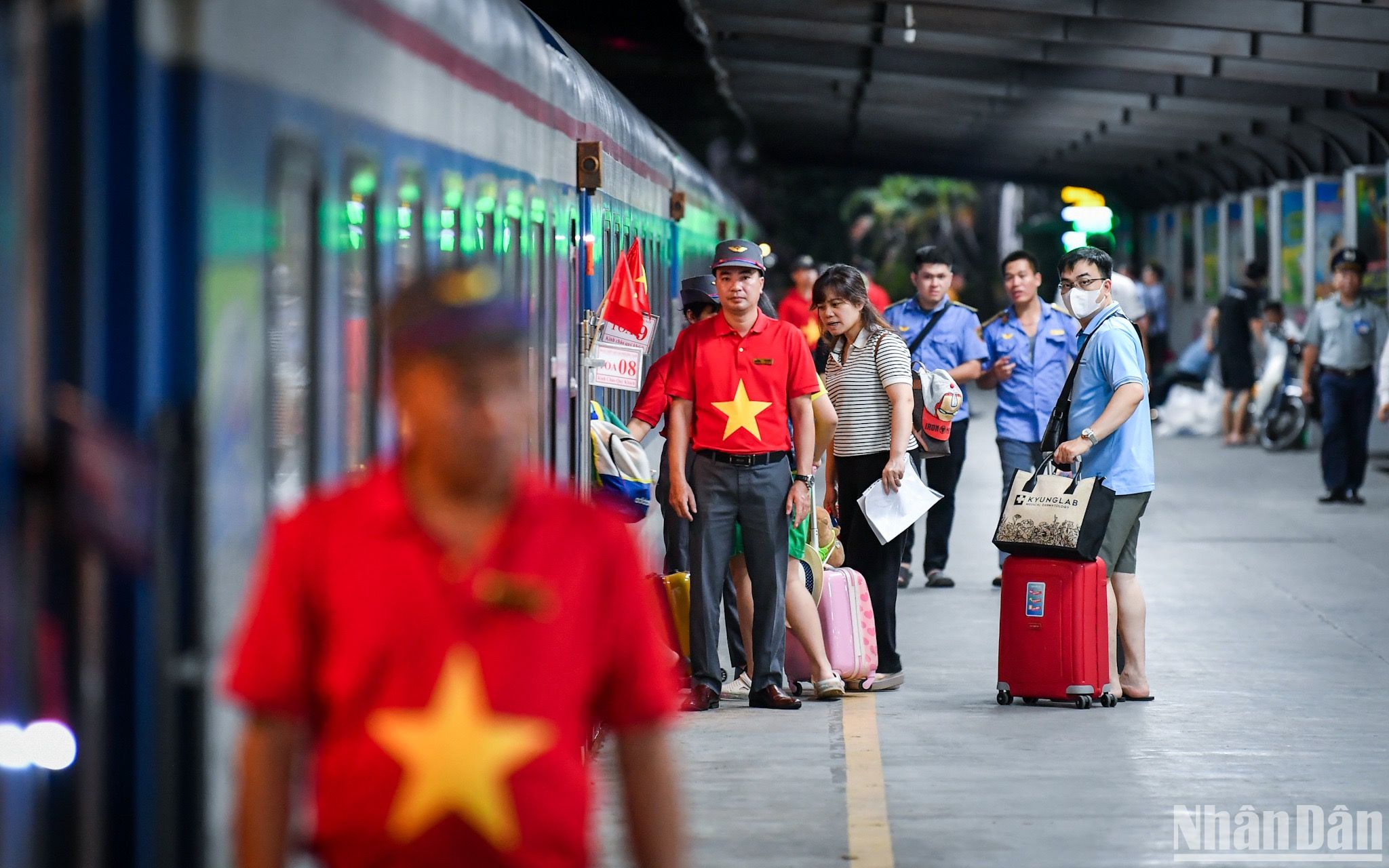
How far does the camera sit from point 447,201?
16.3 feet

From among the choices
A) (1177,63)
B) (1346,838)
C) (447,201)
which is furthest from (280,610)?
(1177,63)

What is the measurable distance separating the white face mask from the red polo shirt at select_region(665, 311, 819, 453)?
47.5 inches

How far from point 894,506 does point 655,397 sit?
1.12 meters

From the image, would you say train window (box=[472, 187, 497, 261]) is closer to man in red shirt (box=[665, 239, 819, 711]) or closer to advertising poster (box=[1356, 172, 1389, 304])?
man in red shirt (box=[665, 239, 819, 711])

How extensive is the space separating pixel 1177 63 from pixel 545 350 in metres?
12.8

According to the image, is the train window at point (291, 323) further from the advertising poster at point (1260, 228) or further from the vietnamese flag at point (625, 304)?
the advertising poster at point (1260, 228)

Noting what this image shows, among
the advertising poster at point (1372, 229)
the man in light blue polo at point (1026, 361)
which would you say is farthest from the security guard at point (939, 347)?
the advertising poster at point (1372, 229)

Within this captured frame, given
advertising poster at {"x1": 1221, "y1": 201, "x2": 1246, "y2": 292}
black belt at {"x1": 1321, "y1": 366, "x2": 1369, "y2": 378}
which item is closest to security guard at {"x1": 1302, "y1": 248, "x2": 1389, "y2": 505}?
black belt at {"x1": 1321, "y1": 366, "x2": 1369, "y2": 378}

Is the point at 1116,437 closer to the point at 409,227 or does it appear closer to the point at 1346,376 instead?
the point at 409,227

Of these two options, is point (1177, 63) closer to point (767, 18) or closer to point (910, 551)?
point (767, 18)

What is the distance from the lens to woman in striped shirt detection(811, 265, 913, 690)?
8273 millimetres

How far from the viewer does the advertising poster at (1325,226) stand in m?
21.0

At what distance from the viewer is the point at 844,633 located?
821cm

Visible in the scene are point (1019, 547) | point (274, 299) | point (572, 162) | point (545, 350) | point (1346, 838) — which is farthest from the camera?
point (1019, 547)
